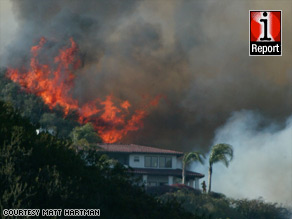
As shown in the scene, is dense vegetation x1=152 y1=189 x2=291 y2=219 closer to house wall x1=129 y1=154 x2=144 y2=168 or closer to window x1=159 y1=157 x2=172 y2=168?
window x1=159 y1=157 x2=172 y2=168

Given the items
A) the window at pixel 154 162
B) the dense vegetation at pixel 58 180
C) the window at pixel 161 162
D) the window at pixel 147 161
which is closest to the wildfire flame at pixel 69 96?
the window at pixel 147 161

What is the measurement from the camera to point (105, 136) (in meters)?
144

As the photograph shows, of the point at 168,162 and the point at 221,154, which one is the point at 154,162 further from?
the point at 221,154

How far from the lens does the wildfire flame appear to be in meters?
148

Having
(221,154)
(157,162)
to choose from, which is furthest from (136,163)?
(221,154)

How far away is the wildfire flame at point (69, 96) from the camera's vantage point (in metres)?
148

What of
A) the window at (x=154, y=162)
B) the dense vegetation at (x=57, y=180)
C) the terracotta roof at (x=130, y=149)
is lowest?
the dense vegetation at (x=57, y=180)

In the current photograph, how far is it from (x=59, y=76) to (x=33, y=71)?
20.0ft

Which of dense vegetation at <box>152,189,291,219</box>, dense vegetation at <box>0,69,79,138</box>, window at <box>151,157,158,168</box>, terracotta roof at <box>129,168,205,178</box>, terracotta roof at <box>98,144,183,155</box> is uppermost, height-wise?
dense vegetation at <box>0,69,79,138</box>

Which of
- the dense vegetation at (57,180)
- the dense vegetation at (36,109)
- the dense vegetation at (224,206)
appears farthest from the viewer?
the dense vegetation at (36,109)

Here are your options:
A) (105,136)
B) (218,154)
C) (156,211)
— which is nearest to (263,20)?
(218,154)

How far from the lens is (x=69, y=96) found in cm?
15400

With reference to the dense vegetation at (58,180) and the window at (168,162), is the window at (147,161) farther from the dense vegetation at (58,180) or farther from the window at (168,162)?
the dense vegetation at (58,180)

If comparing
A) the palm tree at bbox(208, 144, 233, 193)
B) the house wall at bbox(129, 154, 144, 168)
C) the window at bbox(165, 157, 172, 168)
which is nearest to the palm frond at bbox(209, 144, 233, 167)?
the palm tree at bbox(208, 144, 233, 193)
